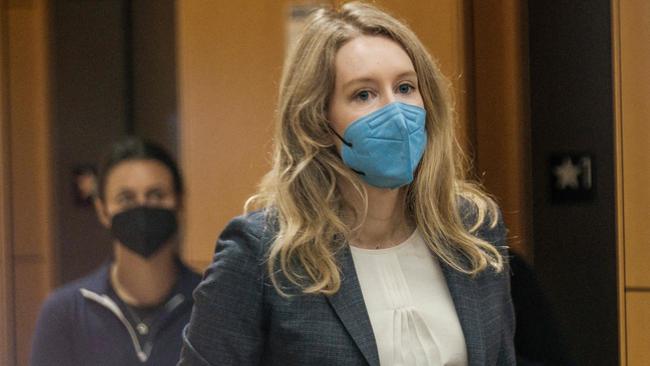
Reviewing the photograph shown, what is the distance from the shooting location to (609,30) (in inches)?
94.9

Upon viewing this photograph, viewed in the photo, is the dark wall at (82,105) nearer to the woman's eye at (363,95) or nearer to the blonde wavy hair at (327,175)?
the blonde wavy hair at (327,175)

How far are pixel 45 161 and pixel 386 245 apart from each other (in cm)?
151

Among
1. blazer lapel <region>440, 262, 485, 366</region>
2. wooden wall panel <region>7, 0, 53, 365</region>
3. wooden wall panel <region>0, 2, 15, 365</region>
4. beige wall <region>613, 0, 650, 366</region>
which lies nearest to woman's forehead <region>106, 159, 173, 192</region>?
wooden wall panel <region>7, 0, 53, 365</region>

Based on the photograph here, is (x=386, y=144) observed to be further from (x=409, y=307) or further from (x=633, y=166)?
(x=633, y=166)

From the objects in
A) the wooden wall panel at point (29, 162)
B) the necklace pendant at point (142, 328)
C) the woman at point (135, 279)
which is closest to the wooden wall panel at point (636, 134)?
the woman at point (135, 279)

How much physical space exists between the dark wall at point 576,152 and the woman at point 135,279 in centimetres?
111

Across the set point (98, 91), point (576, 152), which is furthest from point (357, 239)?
point (98, 91)

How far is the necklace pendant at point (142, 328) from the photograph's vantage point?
110 inches

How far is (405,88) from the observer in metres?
1.86

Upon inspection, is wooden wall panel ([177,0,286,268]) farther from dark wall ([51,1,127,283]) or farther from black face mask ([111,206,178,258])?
dark wall ([51,1,127,283])

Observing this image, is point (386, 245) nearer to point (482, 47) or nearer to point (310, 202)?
point (310, 202)

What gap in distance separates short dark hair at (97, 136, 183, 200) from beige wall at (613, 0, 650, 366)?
1.34 m

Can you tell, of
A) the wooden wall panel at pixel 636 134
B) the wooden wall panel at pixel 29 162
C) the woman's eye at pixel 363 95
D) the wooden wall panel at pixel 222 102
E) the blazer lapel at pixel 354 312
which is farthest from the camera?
the wooden wall panel at pixel 29 162

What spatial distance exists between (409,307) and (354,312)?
5.2 inches
